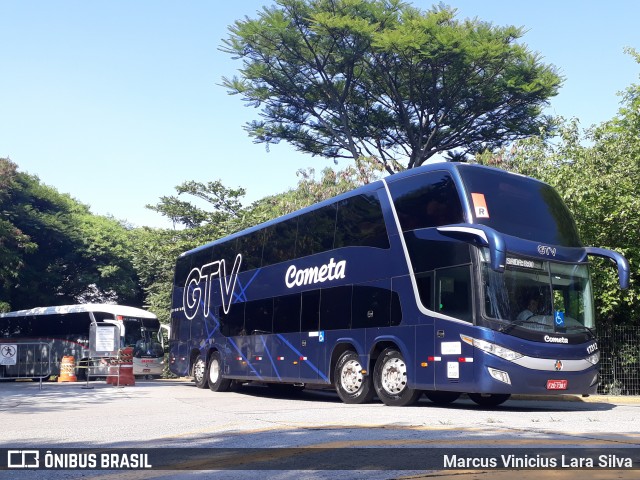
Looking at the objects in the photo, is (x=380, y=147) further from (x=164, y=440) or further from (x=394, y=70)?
(x=164, y=440)

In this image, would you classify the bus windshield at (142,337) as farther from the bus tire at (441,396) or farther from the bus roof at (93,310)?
the bus tire at (441,396)

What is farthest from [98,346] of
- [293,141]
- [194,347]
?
[293,141]

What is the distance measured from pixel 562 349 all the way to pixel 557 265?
1.46 meters

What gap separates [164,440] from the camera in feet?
29.3

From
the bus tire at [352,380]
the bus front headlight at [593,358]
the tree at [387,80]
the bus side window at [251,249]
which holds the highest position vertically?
the tree at [387,80]

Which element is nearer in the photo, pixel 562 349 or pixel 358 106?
pixel 562 349

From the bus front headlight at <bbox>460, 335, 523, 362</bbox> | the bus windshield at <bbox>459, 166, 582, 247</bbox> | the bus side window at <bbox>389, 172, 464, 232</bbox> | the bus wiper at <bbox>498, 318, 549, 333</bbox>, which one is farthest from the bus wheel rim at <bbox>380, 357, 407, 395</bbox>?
the bus windshield at <bbox>459, 166, 582, 247</bbox>

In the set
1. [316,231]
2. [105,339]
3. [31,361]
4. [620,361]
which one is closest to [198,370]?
[316,231]

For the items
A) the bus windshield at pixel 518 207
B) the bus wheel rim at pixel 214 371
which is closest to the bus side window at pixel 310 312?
the bus windshield at pixel 518 207

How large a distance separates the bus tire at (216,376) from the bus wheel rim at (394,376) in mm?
7607

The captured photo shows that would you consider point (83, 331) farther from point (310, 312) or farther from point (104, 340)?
point (310, 312)

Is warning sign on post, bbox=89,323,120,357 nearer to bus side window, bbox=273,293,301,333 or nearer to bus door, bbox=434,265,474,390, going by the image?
bus side window, bbox=273,293,301,333

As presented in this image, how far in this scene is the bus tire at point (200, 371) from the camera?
72.0 ft

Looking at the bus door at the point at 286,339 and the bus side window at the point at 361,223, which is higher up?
the bus side window at the point at 361,223
